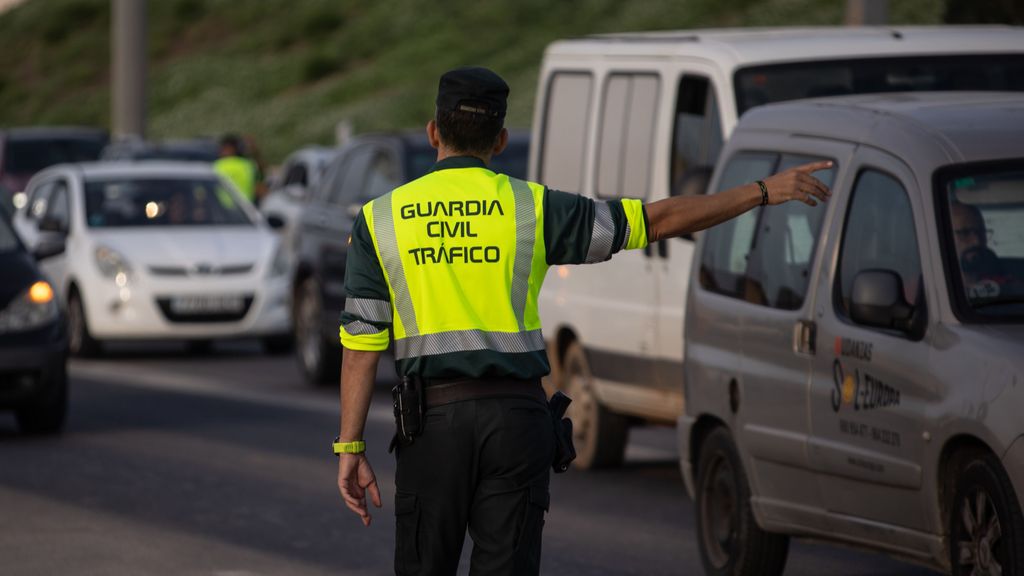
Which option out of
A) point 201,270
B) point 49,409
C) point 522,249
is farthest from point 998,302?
point 201,270

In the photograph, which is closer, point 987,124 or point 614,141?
point 987,124

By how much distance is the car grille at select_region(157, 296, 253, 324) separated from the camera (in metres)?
20.2

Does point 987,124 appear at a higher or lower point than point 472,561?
higher

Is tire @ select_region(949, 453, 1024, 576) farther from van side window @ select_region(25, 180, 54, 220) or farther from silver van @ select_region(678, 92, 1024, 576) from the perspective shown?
van side window @ select_region(25, 180, 54, 220)

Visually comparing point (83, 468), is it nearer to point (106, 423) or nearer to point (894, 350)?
point (106, 423)

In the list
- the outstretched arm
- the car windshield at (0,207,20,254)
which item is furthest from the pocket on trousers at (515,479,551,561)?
the car windshield at (0,207,20,254)

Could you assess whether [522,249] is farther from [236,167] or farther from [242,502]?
[236,167]

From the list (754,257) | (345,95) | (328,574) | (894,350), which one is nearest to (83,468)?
(328,574)

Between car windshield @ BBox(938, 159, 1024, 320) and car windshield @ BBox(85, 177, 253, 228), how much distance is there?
553 inches

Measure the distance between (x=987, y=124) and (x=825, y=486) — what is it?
4.31 ft

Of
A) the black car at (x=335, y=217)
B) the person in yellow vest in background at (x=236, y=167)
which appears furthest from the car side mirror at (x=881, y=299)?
the person in yellow vest in background at (x=236, y=167)

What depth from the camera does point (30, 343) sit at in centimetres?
1391

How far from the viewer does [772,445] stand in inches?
334

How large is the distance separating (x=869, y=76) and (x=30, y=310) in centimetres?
517
